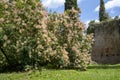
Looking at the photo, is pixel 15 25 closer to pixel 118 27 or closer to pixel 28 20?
pixel 28 20

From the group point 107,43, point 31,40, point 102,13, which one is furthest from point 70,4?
point 102,13

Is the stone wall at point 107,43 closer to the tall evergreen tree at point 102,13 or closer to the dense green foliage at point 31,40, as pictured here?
the dense green foliage at point 31,40

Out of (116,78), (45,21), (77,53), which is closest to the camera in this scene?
(116,78)

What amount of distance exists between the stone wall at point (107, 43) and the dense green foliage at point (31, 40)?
13.8 meters

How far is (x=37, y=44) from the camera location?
1848 centimetres

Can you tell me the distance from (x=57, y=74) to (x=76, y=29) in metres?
5.40

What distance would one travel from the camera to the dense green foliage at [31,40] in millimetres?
18406

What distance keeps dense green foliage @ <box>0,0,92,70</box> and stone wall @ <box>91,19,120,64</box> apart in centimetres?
1378

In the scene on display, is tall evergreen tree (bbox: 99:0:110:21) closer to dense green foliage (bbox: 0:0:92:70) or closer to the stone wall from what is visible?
the stone wall

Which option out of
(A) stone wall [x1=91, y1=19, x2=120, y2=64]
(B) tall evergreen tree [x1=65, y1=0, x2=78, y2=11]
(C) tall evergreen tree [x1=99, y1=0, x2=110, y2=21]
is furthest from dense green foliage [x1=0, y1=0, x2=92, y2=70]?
(C) tall evergreen tree [x1=99, y1=0, x2=110, y2=21]

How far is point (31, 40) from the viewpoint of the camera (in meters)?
18.4

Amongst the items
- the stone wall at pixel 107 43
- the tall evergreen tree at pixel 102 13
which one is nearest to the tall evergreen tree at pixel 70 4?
the stone wall at pixel 107 43

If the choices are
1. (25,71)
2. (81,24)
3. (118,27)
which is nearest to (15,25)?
(25,71)

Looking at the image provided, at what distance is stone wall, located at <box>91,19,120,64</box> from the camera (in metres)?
34.3
